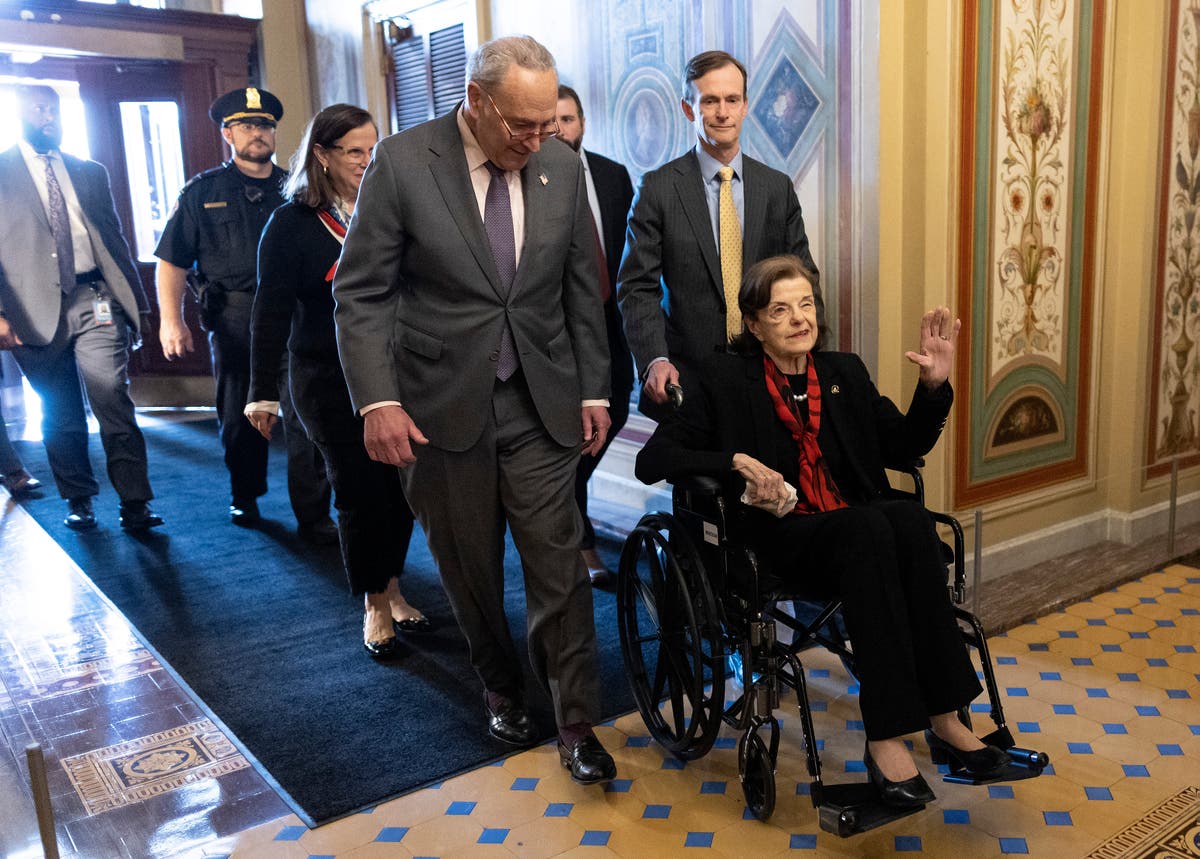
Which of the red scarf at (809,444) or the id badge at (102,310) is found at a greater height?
the id badge at (102,310)

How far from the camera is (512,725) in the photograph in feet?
8.61

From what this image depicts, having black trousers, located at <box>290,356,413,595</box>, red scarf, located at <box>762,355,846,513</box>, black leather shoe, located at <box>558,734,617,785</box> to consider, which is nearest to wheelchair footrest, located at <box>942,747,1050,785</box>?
red scarf, located at <box>762,355,846,513</box>

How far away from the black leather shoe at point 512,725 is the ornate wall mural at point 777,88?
1.44m

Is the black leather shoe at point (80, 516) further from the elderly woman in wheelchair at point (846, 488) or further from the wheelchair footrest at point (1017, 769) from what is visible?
the wheelchair footrest at point (1017, 769)

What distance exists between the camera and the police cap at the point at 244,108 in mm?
4133

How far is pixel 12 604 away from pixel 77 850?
1798mm

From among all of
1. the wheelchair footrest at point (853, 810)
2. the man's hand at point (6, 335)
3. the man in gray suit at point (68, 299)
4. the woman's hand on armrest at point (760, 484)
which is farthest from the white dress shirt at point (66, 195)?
the wheelchair footrest at point (853, 810)

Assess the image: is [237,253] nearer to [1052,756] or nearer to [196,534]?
[196,534]

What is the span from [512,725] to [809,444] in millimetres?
937

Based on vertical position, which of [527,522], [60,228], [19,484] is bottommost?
[19,484]

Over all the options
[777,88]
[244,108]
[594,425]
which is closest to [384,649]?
[594,425]

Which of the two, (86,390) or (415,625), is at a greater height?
(86,390)

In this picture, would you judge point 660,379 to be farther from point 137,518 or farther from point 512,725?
point 137,518

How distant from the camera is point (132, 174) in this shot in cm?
702
